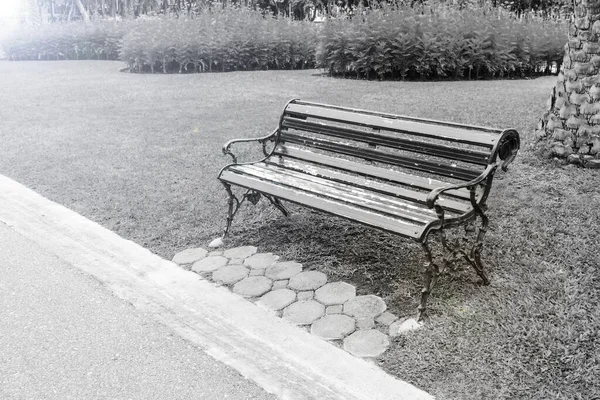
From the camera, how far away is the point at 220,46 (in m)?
16.5

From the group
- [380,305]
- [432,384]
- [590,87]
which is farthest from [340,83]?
[432,384]

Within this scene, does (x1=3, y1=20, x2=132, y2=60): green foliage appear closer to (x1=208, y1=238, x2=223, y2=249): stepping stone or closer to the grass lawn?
the grass lawn

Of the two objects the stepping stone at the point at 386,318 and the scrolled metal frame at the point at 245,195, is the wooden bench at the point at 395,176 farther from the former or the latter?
the stepping stone at the point at 386,318

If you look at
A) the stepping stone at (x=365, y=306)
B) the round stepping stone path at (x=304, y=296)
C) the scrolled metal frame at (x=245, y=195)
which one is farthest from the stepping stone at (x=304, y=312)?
the scrolled metal frame at (x=245, y=195)

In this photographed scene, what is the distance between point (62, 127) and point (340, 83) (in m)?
5.79

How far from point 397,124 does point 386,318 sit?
1345 millimetres

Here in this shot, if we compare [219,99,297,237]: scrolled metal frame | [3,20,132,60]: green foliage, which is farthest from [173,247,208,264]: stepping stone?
[3,20,132,60]: green foliage

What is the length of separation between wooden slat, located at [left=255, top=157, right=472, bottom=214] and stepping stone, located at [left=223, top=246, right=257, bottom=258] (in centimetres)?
68

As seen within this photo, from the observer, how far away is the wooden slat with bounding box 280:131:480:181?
3988 millimetres

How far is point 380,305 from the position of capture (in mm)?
3877

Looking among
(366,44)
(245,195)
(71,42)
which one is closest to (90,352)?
(245,195)

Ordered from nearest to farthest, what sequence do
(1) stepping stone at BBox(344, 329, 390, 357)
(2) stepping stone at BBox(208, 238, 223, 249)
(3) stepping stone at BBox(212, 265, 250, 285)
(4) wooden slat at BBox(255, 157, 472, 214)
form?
(1) stepping stone at BBox(344, 329, 390, 357), (4) wooden slat at BBox(255, 157, 472, 214), (3) stepping stone at BBox(212, 265, 250, 285), (2) stepping stone at BBox(208, 238, 223, 249)

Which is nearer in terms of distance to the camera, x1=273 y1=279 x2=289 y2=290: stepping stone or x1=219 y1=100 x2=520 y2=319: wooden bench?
x1=219 y1=100 x2=520 y2=319: wooden bench

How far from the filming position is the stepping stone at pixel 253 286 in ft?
13.5
